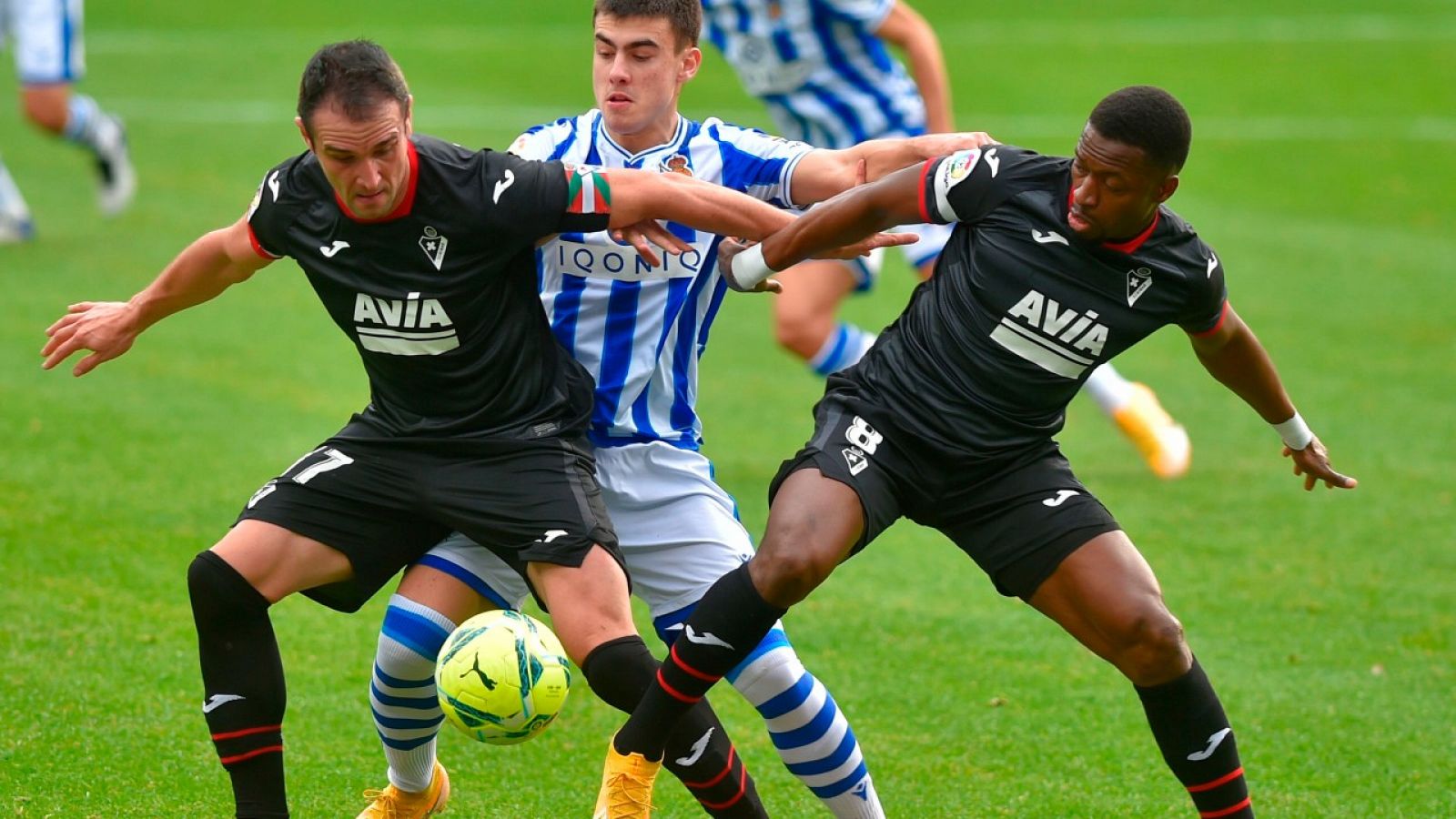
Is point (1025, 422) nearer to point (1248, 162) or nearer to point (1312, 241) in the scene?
point (1312, 241)

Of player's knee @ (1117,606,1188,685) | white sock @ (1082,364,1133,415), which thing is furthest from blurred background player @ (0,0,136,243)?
player's knee @ (1117,606,1188,685)

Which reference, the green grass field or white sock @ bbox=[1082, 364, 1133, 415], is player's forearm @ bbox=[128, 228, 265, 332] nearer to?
the green grass field

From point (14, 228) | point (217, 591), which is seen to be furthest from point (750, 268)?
point (14, 228)

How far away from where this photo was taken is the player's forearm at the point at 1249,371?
15.7 feet

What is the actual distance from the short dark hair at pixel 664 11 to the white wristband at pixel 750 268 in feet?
2.34

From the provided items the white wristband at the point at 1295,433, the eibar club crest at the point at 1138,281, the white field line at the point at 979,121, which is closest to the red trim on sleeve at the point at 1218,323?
the eibar club crest at the point at 1138,281

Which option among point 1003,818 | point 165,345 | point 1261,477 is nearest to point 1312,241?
point 1261,477

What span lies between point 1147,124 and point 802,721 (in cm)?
177

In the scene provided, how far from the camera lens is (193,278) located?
186 inches

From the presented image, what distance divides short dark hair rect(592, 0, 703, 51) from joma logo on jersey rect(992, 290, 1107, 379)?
1.27m

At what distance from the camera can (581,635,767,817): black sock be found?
4352 mm

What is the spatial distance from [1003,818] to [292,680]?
249cm

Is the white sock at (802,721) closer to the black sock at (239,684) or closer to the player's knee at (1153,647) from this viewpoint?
the player's knee at (1153,647)

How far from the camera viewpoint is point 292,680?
19.8 feet
